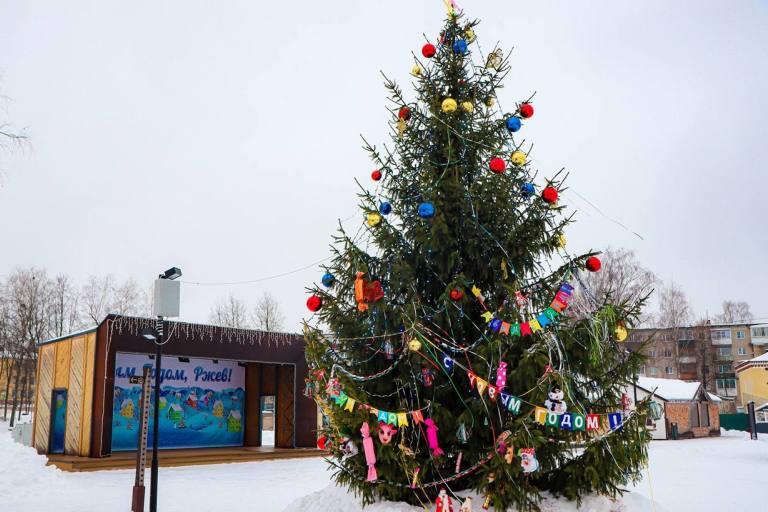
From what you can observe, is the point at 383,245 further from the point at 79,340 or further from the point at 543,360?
the point at 79,340

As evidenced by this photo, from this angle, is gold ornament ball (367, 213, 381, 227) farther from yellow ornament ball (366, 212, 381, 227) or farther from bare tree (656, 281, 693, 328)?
bare tree (656, 281, 693, 328)

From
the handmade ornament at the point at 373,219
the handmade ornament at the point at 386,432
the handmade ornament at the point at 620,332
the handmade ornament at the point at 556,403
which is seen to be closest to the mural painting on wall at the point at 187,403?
the handmade ornament at the point at 373,219

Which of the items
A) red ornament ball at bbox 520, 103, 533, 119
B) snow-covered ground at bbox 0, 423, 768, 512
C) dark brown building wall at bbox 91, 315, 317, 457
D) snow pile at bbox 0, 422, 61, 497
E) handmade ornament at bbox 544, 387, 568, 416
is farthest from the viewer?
dark brown building wall at bbox 91, 315, 317, 457

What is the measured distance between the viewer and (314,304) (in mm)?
8430

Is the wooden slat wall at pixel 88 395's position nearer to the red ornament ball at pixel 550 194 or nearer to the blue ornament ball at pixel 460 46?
the blue ornament ball at pixel 460 46

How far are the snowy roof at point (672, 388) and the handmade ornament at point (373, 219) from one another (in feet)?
101

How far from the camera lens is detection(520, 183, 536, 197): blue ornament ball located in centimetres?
841

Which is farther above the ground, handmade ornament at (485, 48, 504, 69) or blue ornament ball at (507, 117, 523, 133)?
handmade ornament at (485, 48, 504, 69)

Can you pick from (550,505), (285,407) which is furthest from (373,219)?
(285,407)

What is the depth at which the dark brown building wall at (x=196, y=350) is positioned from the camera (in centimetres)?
1838

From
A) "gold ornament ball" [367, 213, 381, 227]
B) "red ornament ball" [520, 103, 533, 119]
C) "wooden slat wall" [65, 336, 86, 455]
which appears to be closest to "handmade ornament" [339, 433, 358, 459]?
"gold ornament ball" [367, 213, 381, 227]

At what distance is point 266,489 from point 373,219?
8.18m

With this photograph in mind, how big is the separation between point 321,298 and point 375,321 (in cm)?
86

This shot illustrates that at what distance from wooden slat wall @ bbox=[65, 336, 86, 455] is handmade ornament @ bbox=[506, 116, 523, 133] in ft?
52.7
